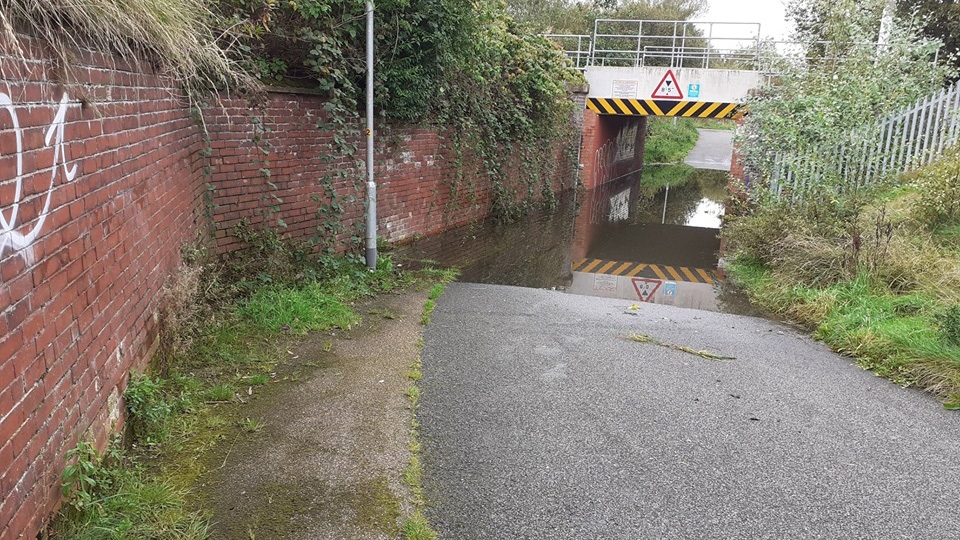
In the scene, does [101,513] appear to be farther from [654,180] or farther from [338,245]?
[654,180]

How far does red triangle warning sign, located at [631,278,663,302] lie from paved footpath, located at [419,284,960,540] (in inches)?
100

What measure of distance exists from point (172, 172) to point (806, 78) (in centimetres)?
907

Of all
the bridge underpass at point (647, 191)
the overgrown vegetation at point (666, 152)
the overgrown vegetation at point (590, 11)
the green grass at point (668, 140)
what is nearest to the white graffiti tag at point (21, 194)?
the bridge underpass at point (647, 191)

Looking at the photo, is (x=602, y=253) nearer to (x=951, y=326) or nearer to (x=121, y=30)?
(x=951, y=326)

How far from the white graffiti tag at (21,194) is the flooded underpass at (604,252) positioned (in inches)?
247

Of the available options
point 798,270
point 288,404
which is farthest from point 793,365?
point 288,404

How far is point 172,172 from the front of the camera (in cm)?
471

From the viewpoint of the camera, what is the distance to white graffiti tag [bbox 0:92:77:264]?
2088 millimetres

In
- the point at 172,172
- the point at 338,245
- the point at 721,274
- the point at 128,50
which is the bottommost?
the point at 721,274

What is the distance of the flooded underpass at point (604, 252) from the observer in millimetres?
8922

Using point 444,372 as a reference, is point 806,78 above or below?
above

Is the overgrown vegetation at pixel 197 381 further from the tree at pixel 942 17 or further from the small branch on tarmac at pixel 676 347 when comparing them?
the tree at pixel 942 17

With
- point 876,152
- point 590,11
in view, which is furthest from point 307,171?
point 590,11

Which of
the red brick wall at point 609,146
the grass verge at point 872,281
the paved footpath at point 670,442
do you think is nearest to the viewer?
the paved footpath at point 670,442
